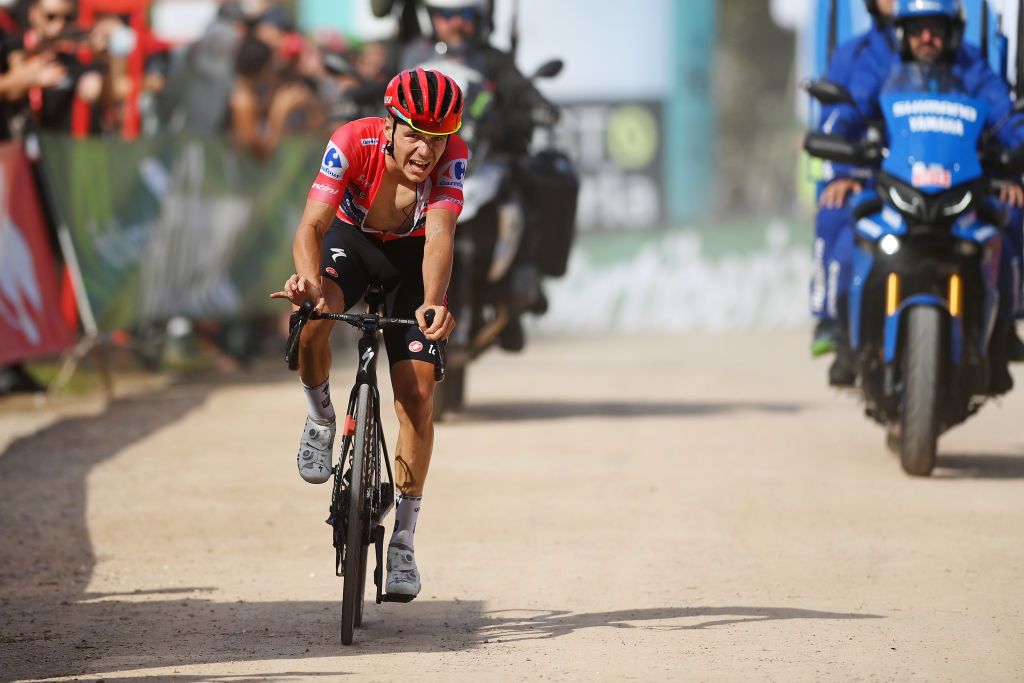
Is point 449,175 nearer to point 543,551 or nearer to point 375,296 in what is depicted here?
point 375,296

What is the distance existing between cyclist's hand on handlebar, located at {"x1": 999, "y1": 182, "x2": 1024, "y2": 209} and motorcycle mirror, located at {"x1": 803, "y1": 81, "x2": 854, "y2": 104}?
96cm

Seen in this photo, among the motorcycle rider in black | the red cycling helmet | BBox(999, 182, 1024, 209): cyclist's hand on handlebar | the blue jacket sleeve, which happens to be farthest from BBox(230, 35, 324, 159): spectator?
the red cycling helmet

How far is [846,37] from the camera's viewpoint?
13.1m

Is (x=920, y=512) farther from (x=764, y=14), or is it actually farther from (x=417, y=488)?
(x=764, y=14)

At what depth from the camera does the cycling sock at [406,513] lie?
296 inches

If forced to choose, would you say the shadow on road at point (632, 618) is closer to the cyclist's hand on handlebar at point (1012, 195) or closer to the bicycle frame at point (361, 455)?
the bicycle frame at point (361, 455)

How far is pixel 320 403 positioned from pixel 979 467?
5.32 meters

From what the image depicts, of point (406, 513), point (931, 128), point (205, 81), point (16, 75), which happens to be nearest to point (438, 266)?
point (406, 513)

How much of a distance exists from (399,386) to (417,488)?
387 millimetres

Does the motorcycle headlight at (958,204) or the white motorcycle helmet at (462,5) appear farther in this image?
the white motorcycle helmet at (462,5)

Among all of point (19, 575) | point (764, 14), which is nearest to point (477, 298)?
point (19, 575)

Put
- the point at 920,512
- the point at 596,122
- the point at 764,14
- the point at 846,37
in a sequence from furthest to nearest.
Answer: the point at 764,14 → the point at 596,122 → the point at 846,37 → the point at 920,512

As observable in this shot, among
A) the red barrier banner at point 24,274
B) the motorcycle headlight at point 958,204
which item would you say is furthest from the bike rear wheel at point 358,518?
the red barrier banner at point 24,274

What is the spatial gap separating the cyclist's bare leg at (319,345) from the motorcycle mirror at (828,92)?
14.3ft
